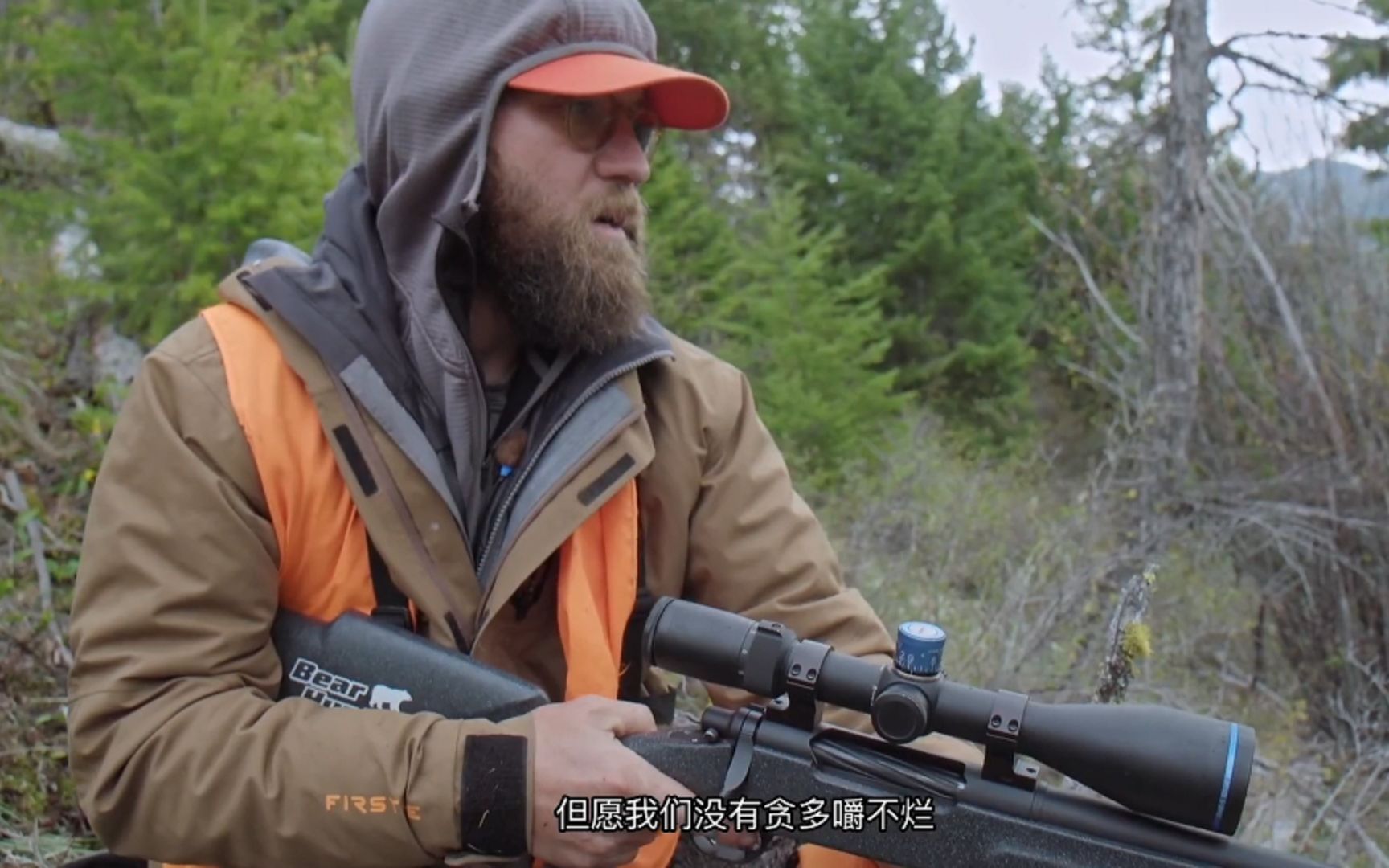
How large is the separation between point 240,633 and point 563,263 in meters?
1.06

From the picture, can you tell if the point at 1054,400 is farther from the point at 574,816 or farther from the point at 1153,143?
the point at 574,816

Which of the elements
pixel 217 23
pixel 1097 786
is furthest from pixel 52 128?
pixel 1097 786

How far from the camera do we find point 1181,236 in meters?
9.54

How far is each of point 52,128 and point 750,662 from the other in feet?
32.2

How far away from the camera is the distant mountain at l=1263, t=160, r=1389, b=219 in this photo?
27.3ft

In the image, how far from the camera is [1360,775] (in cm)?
614

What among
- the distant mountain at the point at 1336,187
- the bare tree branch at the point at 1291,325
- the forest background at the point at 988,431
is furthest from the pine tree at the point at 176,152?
the distant mountain at the point at 1336,187

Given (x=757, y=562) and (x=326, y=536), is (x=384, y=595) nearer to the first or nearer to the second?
(x=326, y=536)

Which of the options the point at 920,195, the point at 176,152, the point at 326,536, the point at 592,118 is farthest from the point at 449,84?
the point at 920,195

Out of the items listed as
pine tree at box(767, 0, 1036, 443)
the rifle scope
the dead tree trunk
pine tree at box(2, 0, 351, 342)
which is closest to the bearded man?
the rifle scope

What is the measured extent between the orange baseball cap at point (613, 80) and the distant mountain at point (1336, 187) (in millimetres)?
7285

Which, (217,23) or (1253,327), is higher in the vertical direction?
(217,23)

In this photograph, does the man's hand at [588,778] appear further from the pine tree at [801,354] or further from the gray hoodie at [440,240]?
the pine tree at [801,354]

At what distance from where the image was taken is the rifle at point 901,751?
5.82 ft
